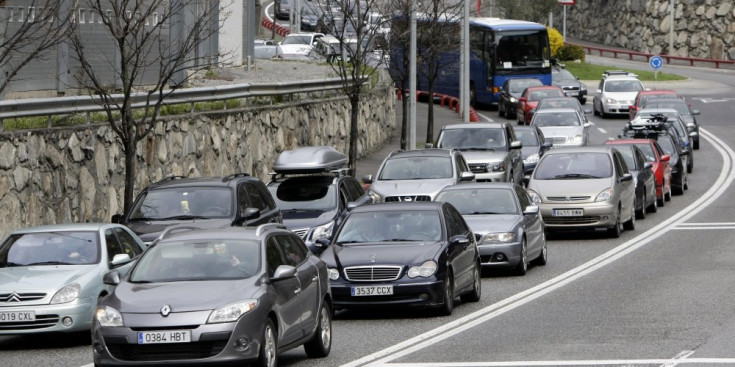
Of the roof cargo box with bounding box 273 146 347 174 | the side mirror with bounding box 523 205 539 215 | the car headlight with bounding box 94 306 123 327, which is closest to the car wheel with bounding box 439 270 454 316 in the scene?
the side mirror with bounding box 523 205 539 215

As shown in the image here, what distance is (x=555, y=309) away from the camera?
16547 millimetres

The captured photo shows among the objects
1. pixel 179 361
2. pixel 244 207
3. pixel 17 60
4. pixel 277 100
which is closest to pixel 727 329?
pixel 179 361

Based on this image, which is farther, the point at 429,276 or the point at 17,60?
the point at 17,60

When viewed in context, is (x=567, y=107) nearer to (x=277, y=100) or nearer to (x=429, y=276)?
(x=277, y=100)

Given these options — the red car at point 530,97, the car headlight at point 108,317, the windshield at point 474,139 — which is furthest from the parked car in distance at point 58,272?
the red car at point 530,97

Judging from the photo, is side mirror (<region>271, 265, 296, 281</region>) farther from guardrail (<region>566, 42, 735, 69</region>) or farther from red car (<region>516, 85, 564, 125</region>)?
guardrail (<region>566, 42, 735, 69</region>)

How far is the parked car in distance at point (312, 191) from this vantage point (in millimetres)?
21562

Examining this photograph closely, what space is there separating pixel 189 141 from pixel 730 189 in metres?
15.6

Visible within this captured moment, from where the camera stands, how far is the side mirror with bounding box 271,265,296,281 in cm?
1201

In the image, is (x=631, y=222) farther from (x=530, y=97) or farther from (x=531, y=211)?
(x=530, y=97)

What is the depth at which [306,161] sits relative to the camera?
2422 cm

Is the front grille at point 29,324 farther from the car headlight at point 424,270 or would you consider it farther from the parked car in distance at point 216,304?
the car headlight at point 424,270

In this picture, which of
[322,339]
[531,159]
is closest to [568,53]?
[531,159]

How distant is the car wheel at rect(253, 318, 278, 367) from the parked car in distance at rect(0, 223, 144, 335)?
3.47 metres
